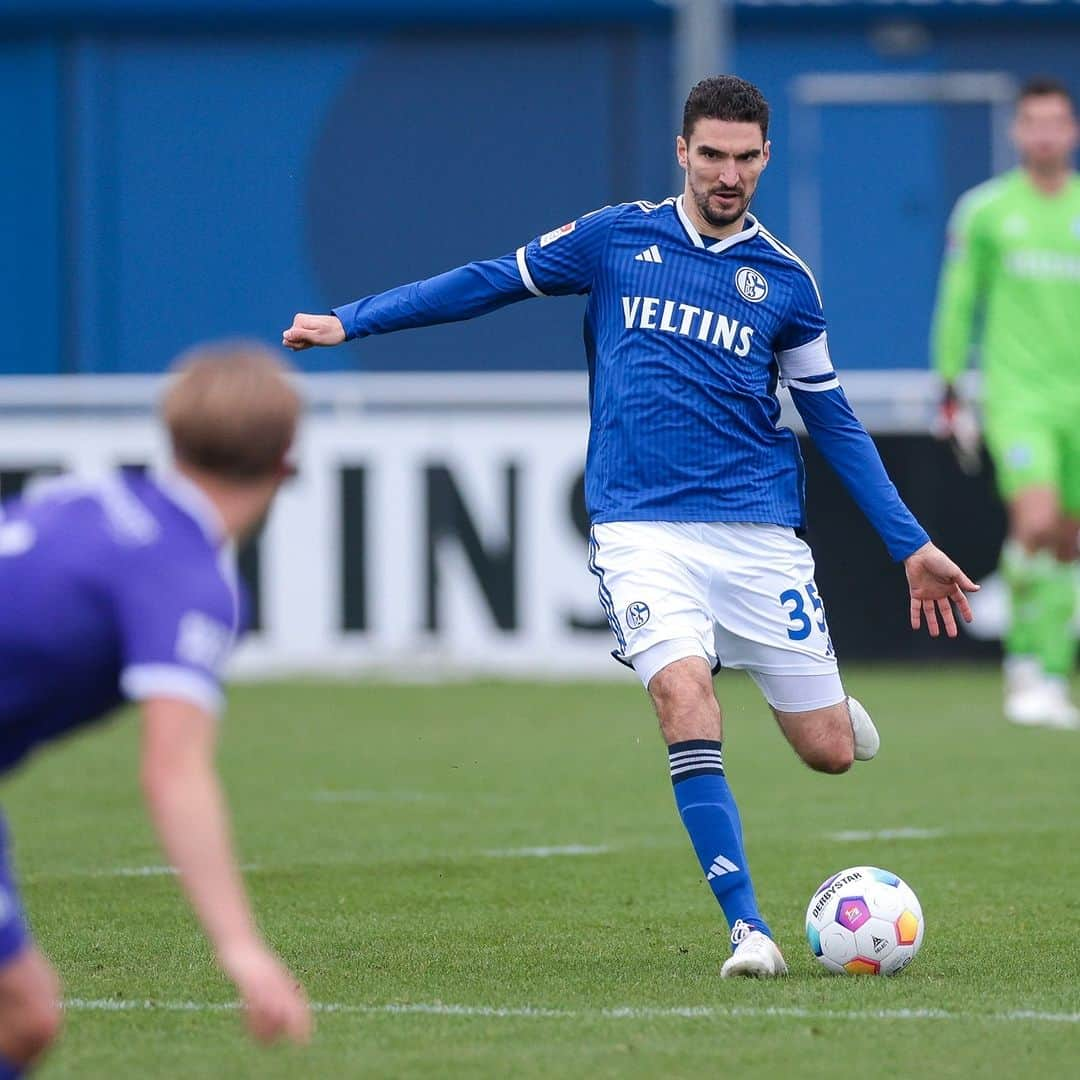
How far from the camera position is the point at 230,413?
377 centimetres

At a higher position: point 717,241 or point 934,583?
point 717,241

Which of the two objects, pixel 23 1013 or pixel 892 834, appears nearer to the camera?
pixel 23 1013

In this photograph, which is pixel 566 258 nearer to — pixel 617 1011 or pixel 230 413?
pixel 617 1011

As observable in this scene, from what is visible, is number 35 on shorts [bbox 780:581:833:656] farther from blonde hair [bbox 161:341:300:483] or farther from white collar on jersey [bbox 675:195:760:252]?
blonde hair [bbox 161:341:300:483]

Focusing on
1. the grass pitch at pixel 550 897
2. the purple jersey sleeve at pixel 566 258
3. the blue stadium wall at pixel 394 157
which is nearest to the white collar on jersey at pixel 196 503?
the grass pitch at pixel 550 897

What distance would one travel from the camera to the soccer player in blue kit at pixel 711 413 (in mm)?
6500

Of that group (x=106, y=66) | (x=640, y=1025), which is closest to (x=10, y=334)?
(x=106, y=66)

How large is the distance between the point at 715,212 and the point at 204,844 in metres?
3.39

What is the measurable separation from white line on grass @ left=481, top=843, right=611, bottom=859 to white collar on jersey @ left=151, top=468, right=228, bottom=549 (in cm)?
449

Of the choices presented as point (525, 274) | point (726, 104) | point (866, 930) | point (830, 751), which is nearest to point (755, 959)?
point (866, 930)

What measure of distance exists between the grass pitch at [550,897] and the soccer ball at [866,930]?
71 mm

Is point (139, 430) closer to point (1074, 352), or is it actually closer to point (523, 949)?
point (1074, 352)

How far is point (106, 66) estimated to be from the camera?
21875 millimetres

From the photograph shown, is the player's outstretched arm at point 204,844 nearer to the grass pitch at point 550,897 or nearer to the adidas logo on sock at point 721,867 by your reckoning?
the grass pitch at point 550,897
